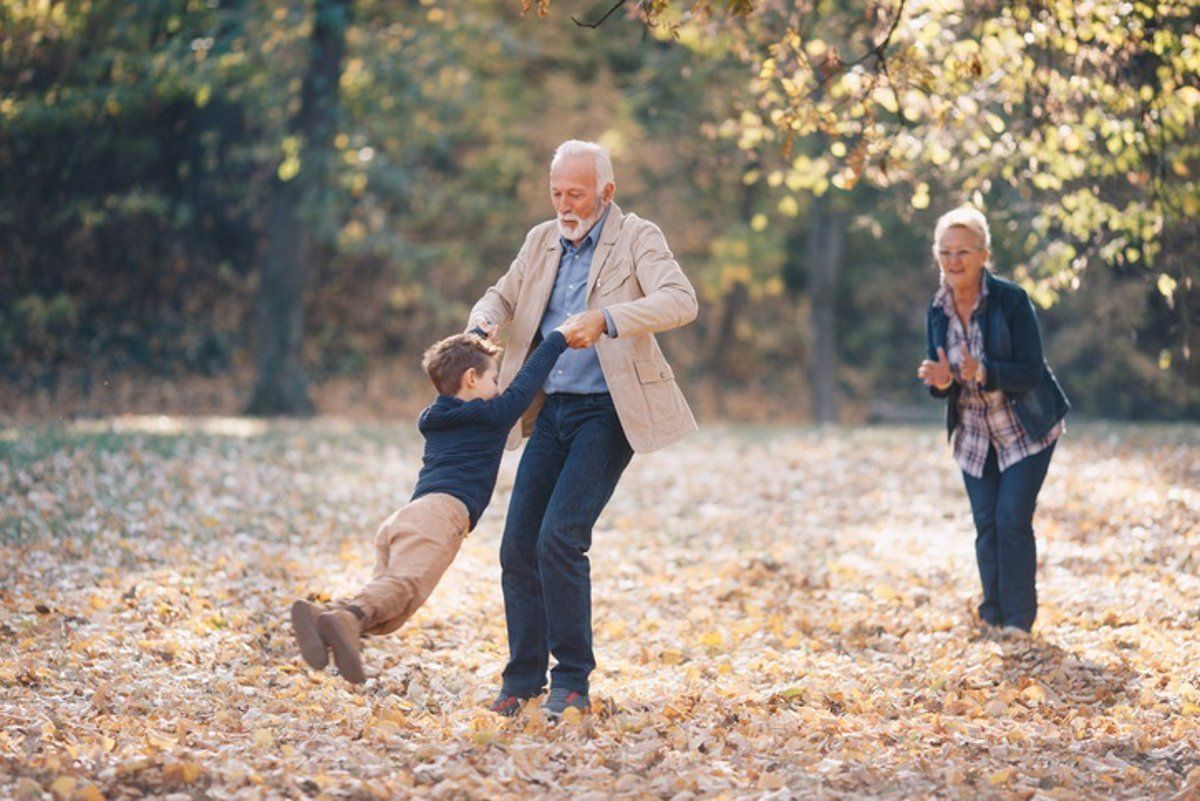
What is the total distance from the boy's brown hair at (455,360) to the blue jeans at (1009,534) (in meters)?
3.08

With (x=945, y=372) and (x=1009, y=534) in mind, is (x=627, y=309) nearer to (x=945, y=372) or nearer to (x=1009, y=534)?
(x=945, y=372)

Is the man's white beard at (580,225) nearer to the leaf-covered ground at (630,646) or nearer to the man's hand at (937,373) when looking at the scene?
the leaf-covered ground at (630,646)

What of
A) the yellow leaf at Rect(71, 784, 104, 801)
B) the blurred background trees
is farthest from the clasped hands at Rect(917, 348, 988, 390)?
the yellow leaf at Rect(71, 784, 104, 801)

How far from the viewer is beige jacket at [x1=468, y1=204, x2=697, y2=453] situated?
18.1ft

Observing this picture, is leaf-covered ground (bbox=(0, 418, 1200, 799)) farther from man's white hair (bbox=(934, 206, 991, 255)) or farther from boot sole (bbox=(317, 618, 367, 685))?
man's white hair (bbox=(934, 206, 991, 255))

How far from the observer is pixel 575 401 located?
576cm

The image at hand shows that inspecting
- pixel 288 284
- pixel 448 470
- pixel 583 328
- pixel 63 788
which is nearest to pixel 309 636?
pixel 448 470

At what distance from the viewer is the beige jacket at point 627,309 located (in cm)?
552

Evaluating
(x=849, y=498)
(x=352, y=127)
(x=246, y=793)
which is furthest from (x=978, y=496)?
(x=352, y=127)

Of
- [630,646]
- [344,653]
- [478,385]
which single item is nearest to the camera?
[344,653]

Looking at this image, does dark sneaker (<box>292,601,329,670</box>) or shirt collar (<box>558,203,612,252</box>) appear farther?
shirt collar (<box>558,203,612,252</box>)

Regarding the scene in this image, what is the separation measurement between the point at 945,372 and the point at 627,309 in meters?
2.38

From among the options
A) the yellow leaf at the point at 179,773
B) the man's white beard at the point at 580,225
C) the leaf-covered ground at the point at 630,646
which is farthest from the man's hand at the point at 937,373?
the yellow leaf at the point at 179,773

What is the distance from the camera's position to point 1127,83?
8.38m
